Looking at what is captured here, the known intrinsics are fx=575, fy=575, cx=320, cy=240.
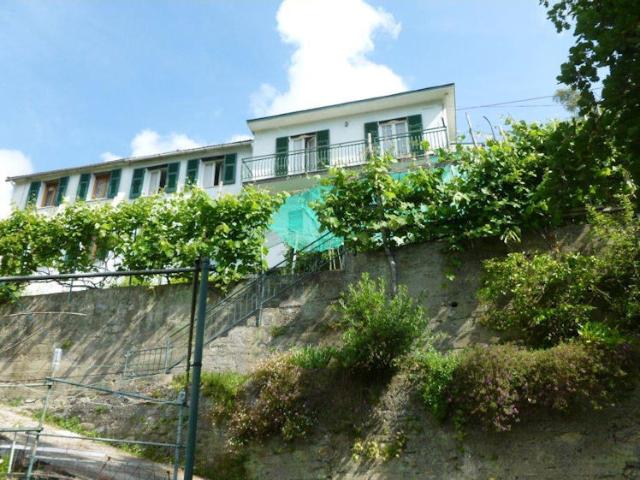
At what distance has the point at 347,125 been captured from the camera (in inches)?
719

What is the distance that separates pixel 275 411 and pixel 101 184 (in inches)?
599

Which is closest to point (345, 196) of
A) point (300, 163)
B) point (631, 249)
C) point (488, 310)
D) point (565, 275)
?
point (488, 310)

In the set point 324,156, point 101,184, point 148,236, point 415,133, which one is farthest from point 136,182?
point 415,133

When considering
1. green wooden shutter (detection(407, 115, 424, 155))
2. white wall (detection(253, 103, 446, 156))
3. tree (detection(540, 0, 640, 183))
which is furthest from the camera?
white wall (detection(253, 103, 446, 156))

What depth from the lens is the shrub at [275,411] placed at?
7.83 meters

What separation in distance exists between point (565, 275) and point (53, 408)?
8.37 meters

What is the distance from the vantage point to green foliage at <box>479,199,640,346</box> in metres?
7.68

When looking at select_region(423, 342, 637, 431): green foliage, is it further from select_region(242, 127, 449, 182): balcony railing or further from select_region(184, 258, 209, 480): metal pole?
select_region(242, 127, 449, 182): balcony railing

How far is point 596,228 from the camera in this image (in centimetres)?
840

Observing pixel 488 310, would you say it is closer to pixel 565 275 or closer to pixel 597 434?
pixel 565 275

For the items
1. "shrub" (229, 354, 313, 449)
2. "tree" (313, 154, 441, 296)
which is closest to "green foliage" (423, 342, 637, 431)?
"shrub" (229, 354, 313, 449)

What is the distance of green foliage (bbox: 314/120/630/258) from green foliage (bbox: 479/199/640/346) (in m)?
0.70

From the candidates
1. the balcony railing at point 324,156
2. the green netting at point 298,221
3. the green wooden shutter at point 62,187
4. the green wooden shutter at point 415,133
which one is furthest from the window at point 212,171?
the green netting at point 298,221

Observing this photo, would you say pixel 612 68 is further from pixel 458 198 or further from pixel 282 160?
pixel 282 160
